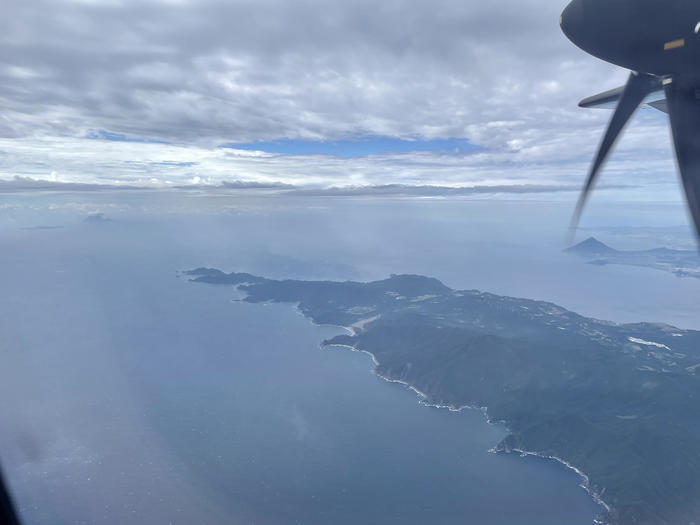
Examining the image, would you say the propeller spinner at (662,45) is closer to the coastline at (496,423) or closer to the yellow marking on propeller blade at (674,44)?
the yellow marking on propeller blade at (674,44)

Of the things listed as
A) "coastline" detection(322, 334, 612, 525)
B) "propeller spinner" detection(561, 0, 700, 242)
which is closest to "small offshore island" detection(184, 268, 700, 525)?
"coastline" detection(322, 334, 612, 525)

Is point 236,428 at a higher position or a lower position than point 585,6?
lower

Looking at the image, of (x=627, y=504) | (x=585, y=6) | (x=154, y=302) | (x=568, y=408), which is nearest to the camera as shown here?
(x=585, y=6)

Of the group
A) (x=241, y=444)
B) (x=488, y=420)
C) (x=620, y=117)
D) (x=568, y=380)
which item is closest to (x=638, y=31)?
(x=620, y=117)

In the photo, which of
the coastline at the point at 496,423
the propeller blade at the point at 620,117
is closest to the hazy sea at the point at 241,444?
the coastline at the point at 496,423

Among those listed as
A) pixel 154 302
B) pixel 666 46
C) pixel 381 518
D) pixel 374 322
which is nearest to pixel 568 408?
pixel 381 518

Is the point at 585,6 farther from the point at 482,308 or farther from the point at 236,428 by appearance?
the point at 482,308
